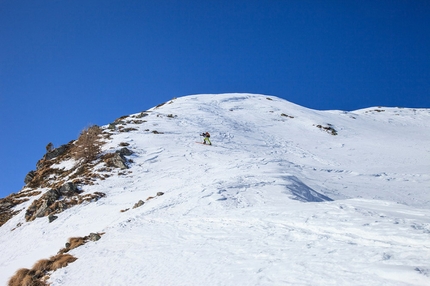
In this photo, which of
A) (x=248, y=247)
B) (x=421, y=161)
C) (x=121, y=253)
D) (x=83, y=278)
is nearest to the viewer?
(x=248, y=247)

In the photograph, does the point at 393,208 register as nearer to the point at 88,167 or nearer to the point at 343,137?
the point at 88,167

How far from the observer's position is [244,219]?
10.2 metres

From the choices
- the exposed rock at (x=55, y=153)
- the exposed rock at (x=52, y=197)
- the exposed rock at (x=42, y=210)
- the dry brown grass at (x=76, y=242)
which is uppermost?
the exposed rock at (x=55, y=153)

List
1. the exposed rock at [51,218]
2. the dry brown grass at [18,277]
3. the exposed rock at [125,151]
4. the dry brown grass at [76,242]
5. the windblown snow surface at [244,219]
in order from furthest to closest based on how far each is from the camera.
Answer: the exposed rock at [125,151] → the exposed rock at [51,218] → the dry brown grass at [76,242] → the dry brown grass at [18,277] → the windblown snow surface at [244,219]

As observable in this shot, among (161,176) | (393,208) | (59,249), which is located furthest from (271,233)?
(161,176)

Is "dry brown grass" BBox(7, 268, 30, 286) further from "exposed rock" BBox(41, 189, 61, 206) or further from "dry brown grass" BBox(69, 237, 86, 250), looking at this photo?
"exposed rock" BBox(41, 189, 61, 206)

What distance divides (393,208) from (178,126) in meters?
28.7

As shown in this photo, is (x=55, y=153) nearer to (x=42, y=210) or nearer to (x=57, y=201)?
(x=57, y=201)

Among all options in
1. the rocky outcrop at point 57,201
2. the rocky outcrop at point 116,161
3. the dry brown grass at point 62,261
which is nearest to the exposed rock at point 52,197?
the rocky outcrop at point 57,201

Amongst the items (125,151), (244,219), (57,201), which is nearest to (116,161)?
(125,151)

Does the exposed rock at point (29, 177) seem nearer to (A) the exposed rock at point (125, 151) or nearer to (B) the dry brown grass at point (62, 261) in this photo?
(A) the exposed rock at point (125, 151)

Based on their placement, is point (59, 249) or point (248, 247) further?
point (59, 249)

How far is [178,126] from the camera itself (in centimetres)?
3594

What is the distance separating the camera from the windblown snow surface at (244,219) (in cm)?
636
